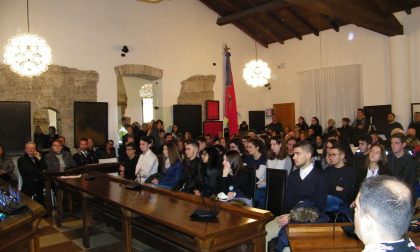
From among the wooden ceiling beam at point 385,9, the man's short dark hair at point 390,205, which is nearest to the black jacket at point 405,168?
the man's short dark hair at point 390,205

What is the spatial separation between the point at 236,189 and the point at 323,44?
9.62 meters

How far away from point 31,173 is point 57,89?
11.8ft

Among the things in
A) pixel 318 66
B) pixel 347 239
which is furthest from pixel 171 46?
pixel 347 239

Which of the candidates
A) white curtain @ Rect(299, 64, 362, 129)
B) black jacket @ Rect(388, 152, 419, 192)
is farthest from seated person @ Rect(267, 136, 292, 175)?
white curtain @ Rect(299, 64, 362, 129)

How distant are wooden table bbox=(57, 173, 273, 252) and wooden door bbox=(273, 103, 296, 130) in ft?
32.2

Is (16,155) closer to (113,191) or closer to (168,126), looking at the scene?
(168,126)

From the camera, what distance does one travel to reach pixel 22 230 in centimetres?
283

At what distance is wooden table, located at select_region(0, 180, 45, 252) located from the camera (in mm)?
2557

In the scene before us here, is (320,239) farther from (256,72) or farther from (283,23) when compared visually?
(283,23)

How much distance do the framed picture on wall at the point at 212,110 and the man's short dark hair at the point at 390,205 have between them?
1089cm

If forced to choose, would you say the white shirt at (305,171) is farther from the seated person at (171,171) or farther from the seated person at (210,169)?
the seated person at (171,171)

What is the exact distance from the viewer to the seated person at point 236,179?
13.5ft

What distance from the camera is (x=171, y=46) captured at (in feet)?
38.2

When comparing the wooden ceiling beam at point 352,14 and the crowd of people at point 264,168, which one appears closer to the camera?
the crowd of people at point 264,168
